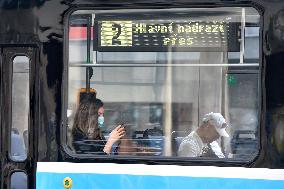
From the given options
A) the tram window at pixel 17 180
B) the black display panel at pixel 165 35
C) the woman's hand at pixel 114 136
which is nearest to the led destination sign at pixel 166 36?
the black display panel at pixel 165 35

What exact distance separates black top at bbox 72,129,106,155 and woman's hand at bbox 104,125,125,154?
0.04m

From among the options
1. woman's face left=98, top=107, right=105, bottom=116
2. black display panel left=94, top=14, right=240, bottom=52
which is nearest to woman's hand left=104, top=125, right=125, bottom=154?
woman's face left=98, top=107, right=105, bottom=116

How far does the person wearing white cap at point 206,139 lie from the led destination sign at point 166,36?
534 millimetres

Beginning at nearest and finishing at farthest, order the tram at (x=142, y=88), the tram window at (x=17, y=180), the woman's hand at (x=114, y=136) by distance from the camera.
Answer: the tram at (x=142, y=88), the woman's hand at (x=114, y=136), the tram window at (x=17, y=180)

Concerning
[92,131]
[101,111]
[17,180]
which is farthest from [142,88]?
Result: [17,180]

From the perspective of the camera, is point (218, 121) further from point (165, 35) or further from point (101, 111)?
point (101, 111)

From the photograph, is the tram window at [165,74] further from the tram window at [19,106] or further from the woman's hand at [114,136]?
the tram window at [19,106]

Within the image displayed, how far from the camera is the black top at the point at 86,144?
5074mm

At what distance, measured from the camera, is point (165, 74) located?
4.95 metres

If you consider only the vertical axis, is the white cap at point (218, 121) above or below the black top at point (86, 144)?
above

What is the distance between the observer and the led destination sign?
4.89m

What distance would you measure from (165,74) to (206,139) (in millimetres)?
575

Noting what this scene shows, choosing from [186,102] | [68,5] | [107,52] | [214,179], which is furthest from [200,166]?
[68,5]

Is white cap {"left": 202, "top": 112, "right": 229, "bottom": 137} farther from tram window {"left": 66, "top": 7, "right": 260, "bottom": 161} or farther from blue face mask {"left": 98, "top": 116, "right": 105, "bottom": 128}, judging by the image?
blue face mask {"left": 98, "top": 116, "right": 105, "bottom": 128}
